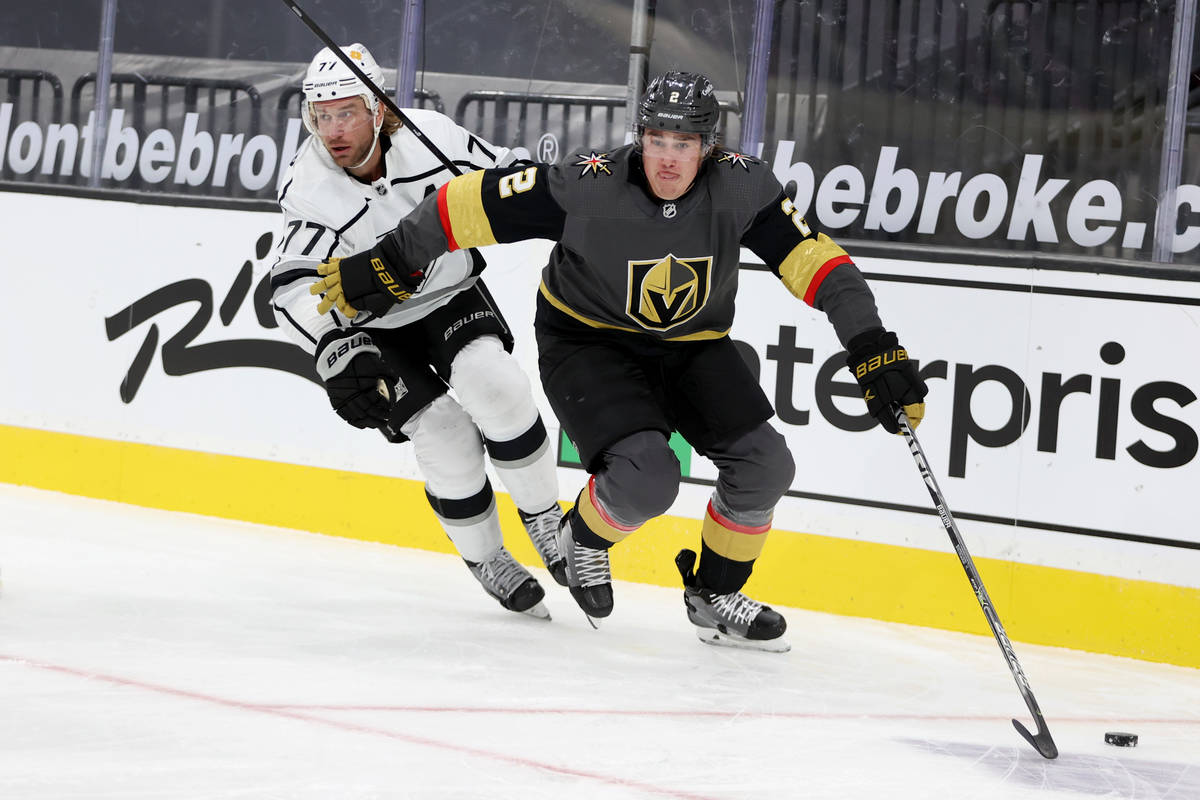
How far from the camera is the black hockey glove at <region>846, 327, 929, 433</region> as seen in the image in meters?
2.73

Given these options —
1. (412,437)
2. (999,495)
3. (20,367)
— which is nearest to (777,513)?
(999,495)

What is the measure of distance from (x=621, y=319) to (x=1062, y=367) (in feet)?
3.87

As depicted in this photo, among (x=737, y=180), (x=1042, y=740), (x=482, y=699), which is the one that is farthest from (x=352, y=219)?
(x=1042, y=740)

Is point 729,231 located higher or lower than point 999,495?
higher

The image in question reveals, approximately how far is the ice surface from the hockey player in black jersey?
1.13 ft

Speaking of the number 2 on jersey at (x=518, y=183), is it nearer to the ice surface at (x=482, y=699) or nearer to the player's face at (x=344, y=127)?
the player's face at (x=344, y=127)

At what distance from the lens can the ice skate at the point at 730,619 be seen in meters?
3.18

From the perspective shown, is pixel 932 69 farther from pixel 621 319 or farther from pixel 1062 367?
pixel 621 319

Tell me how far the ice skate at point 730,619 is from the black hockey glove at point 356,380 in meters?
0.78

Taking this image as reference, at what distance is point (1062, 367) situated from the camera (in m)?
3.52

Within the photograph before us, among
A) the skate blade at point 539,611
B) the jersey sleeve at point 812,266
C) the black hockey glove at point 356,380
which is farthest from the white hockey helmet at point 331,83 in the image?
the skate blade at point 539,611

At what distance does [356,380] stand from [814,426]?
4.47ft

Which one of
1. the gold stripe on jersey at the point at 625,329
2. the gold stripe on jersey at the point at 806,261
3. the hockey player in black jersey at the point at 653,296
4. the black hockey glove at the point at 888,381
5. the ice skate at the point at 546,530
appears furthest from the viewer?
the ice skate at the point at 546,530

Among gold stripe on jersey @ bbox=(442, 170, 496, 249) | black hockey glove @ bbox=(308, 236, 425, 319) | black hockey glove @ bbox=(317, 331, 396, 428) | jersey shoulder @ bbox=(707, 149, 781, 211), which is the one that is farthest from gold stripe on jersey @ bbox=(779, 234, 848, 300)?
black hockey glove @ bbox=(317, 331, 396, 428)
